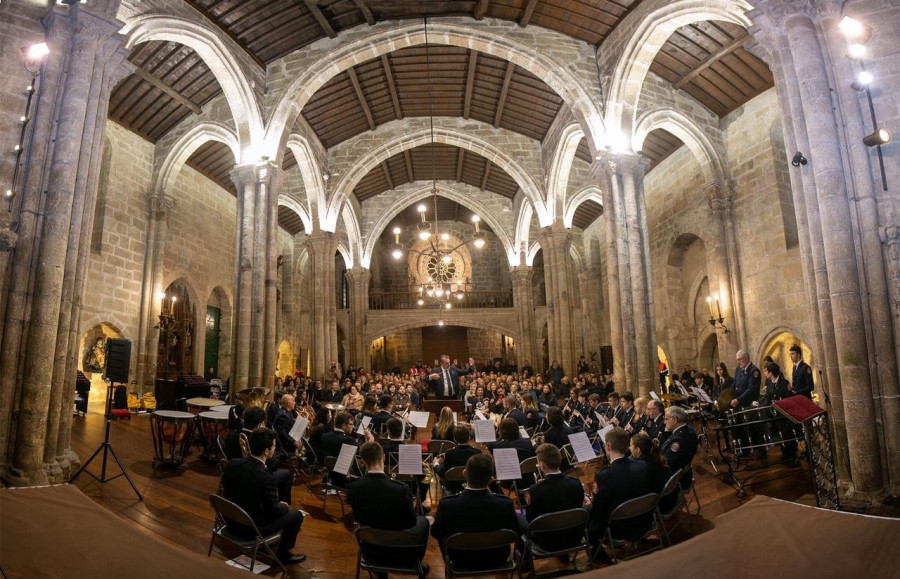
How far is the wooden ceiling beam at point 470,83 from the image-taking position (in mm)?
12145

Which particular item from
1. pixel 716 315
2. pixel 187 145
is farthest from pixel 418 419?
pixel 187 145

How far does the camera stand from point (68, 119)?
5.22m

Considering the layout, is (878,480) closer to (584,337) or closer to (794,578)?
(794,578)

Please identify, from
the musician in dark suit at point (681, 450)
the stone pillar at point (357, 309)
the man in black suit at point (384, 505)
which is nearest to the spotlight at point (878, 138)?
the musician in dark suit at point (681, 450)

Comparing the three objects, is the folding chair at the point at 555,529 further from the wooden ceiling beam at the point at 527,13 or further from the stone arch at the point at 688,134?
the wooden ceiling beam at the point at 527,13

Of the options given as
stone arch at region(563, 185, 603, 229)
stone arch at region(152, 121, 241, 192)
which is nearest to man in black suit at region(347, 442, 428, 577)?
stone arch at region(152, 121, 241, 192)

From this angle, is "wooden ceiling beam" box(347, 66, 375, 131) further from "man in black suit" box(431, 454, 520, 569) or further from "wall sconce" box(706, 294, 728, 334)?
"man in black suit" box(431, 454, 520, 569)

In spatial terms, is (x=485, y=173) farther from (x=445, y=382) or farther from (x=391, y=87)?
(x=445, y=382)

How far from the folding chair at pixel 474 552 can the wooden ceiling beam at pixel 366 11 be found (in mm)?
10373

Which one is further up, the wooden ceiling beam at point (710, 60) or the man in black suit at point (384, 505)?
the wooden ceiling beam at point (710, 60)

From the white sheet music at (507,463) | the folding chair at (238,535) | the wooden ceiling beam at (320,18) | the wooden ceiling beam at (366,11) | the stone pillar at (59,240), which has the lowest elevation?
the folding chair at (238,535)

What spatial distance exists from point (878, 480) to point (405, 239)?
23.1 metres

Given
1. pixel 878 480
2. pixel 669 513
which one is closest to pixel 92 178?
pixel 669 513

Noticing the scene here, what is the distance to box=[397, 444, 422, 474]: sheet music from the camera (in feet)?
13.1
